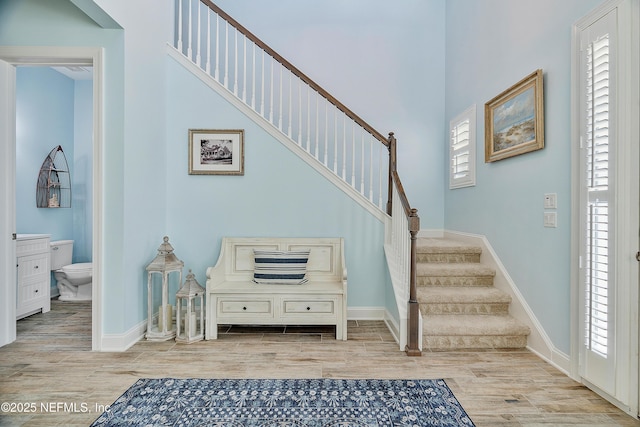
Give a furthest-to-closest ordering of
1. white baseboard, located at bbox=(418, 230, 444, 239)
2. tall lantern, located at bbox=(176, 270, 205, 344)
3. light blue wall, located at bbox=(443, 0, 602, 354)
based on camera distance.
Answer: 1. white baseboard, located at bbox=(418, 230, 444, 239)
2. tall lantern, located at bbox=(176, 270, 205, 344)
3. light blue wall, located at bbox=(443, 0, 602, 354)

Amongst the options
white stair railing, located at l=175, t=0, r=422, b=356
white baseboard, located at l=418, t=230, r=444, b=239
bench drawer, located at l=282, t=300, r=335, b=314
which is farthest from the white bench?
white baseboard, located at l=418, t=230, r=444, b=239

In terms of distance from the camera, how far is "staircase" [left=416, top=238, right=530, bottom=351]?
296cm

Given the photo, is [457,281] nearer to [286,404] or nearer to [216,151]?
[286,404]

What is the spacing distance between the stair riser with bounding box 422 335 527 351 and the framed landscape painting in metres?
1.65

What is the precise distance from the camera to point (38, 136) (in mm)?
4477

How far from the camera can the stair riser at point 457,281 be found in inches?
139

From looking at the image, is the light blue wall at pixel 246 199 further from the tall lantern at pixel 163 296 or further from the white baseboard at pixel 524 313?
the white baseboard at pixel 524 313

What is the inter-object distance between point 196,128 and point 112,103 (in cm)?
92

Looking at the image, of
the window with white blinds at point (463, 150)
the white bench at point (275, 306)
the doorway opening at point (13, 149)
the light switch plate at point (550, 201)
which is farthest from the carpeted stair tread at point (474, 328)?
the doorway opening at point (13, 149)

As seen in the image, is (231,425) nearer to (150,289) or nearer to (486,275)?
(150,289)

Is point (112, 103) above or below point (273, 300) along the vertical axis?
above

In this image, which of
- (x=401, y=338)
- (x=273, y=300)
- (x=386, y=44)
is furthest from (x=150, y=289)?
(x=386, y=44)

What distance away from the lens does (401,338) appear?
2.94 meters

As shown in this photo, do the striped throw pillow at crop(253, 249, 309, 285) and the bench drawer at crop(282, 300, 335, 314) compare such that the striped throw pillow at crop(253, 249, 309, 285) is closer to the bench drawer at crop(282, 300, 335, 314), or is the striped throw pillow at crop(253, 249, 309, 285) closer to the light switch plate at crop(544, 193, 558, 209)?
the bench drawer at crop(282, 300, 335, 314)
